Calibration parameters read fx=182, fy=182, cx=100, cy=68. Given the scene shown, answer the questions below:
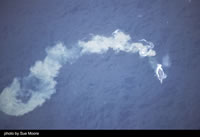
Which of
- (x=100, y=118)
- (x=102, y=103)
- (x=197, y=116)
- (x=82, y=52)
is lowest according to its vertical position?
(x=197, y=116)

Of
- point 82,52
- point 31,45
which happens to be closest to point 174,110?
point 82,52

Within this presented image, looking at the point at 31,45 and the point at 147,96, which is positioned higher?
the point at 31,45

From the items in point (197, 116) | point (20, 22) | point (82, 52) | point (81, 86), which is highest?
point (20, 22)

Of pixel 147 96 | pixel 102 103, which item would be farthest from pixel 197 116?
pixel 102 103

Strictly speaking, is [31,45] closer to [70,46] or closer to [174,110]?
[70,46]

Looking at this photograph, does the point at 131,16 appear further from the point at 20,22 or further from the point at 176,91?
the point at 20,22
